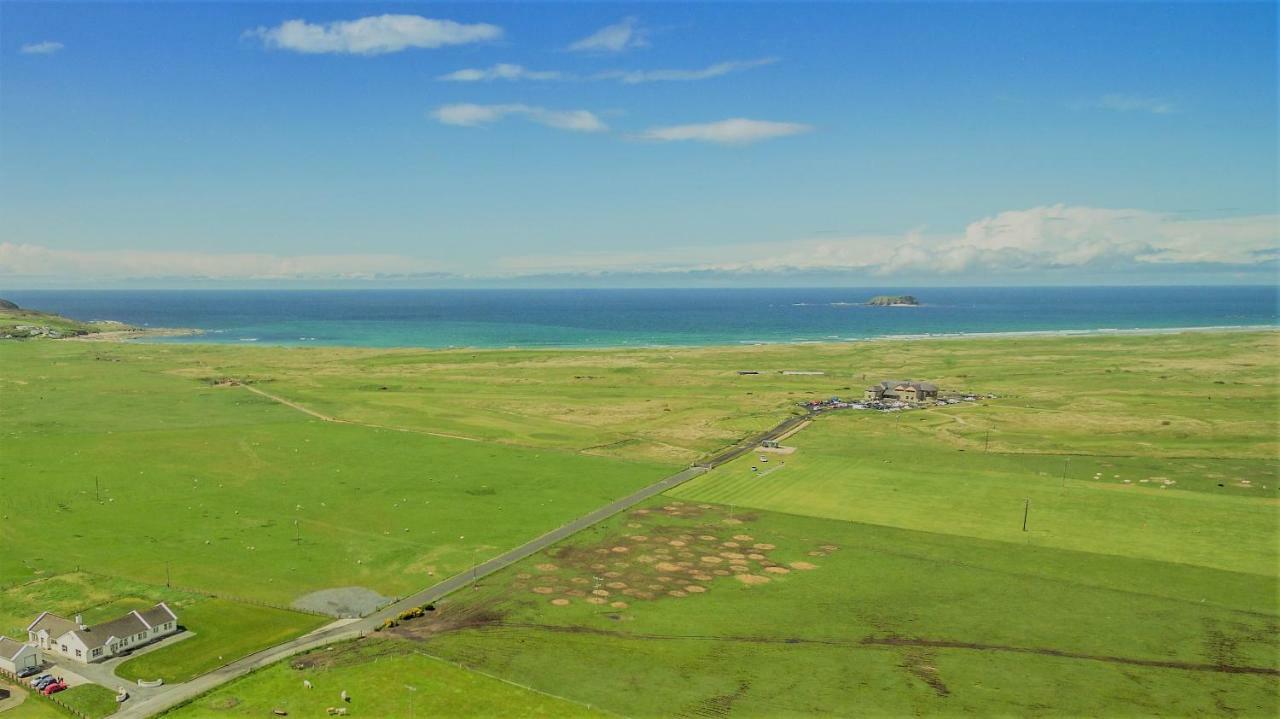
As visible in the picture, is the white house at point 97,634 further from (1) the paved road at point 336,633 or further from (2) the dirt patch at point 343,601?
(2) the dirt patch at point 343,601

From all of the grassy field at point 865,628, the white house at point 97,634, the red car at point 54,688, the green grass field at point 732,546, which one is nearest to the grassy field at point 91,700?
the red car at point 54,688

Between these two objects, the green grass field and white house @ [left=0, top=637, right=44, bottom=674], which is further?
the green grass field

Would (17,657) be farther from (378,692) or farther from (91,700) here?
(378,692)

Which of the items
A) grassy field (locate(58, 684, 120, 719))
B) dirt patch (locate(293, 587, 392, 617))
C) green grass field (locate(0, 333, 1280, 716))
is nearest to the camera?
grassy field (locate(58, 684, 120, 719))

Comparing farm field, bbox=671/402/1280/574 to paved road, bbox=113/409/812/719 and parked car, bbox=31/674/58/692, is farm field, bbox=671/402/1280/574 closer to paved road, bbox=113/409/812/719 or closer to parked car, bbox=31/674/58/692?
paved road, bbox=113/409/812/719

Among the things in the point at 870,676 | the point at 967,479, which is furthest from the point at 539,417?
the point at 870,676

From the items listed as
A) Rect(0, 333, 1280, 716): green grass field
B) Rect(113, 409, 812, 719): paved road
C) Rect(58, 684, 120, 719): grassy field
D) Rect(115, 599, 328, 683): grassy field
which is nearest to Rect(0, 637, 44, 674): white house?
Rect(58, 684, 120, 719): grassy field
